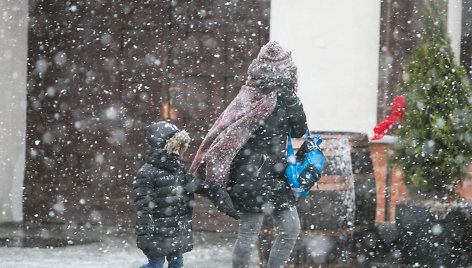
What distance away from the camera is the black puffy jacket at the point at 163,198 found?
4.32 meters

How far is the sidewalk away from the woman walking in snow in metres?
1.27

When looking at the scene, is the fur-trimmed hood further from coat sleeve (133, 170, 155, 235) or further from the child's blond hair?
coat sleeve (133, 170, 155, 235)

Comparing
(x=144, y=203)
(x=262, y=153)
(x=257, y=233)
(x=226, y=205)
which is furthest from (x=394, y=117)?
(x=144, y=203)

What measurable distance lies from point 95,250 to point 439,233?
9.18ft

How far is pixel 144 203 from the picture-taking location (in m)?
4.28

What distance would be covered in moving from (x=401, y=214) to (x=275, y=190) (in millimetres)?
1695

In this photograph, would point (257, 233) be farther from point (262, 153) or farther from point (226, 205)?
point (262, 153)

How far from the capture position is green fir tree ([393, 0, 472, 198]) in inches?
219

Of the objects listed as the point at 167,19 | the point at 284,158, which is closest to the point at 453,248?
the point at 284,158

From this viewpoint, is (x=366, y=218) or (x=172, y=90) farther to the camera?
(x=172, y=90)

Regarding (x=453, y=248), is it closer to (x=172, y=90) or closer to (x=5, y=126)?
(x=172, y=90)

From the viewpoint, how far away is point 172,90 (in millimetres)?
7074

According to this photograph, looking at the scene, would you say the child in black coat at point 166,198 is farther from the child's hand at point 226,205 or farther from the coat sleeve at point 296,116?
the coat sleeve at point 296,116

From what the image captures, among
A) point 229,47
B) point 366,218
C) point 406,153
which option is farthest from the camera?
point 229,47
